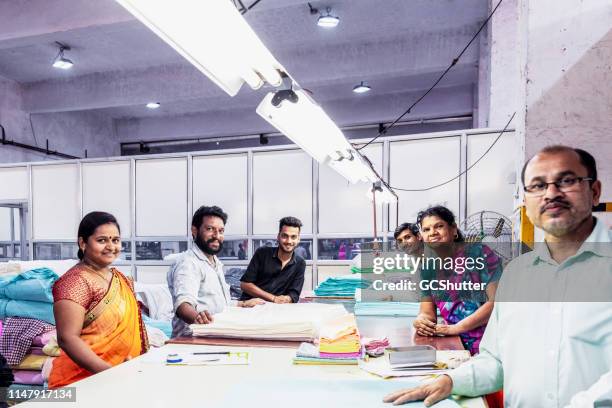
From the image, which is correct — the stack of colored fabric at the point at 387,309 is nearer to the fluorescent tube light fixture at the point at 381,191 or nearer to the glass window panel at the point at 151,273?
the fluorescent tube light fixture at the point at 381,191

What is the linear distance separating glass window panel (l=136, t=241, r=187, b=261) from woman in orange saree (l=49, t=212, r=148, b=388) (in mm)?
3765

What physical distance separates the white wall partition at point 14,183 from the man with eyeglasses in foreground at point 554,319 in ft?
21.2

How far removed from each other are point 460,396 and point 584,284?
0.46 metres

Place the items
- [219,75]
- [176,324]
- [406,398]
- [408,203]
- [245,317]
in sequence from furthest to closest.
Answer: [408,203]
[176,324]
[245,317]
[219,75]
[406,398]

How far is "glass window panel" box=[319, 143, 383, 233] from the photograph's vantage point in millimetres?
5055

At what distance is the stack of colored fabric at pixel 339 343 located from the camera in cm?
148

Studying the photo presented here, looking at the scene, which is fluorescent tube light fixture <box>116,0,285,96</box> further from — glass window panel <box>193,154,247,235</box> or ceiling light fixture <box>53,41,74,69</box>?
ceiling light fixture <box>53,41,74,69</box>

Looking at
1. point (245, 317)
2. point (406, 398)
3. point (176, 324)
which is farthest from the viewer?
point (176, 324)

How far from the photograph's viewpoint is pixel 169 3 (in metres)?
1.04

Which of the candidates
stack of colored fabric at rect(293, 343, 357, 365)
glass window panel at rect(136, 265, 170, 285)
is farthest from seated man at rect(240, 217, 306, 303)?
glass window panel at rect(136, 265, 170, 285)

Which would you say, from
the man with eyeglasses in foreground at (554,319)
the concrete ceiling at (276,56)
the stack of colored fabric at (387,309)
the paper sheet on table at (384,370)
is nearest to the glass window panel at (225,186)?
the concrete ceiling at (276,56)

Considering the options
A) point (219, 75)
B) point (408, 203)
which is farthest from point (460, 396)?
point (408, 203)

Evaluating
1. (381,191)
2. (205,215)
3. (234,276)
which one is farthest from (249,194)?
(205,215)

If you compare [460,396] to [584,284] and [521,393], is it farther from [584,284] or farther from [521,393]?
[584,284]
